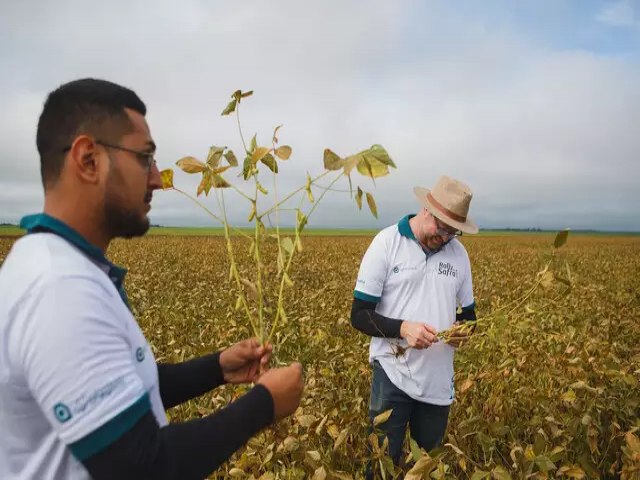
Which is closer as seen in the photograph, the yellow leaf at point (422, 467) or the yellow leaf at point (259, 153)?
the yellow leaf at point (259, 153)

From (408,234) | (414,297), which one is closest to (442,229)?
(408,234)

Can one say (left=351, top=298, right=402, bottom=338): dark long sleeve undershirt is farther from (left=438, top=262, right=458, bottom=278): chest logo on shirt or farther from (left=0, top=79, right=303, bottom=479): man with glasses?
(left=0, top=79, right=303, bottom=479): man with glasses

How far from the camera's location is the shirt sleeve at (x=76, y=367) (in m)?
0.99

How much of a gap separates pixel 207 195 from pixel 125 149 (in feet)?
1.42

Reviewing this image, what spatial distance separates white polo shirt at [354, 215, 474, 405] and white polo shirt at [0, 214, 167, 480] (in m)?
2.06

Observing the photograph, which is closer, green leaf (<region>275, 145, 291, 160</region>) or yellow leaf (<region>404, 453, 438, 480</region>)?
green leaf (<region>275, 145, 291, 160</region>)

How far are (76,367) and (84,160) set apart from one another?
53 cm

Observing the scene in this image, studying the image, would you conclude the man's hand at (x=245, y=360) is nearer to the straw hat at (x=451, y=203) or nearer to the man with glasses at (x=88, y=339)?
the man with glasses at (x=88, y=339)

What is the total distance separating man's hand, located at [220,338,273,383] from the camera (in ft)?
5.80

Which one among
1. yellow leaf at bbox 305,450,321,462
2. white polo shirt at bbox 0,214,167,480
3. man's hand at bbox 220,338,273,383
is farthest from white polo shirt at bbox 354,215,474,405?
white polo shirt at bbox 0,214,167,480

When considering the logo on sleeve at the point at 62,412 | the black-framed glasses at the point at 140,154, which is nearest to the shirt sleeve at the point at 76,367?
the logo on sleeve at the point at 62,412

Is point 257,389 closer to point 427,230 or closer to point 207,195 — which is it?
point 207,195

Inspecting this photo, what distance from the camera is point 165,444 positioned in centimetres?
111

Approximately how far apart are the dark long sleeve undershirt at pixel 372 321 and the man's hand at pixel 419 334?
90 mm
